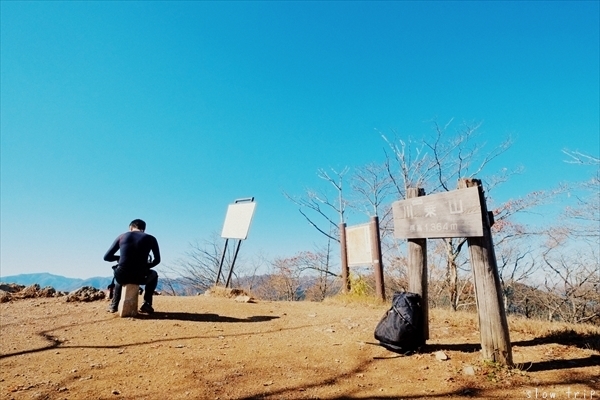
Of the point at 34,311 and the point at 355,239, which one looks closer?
the point at 34,311

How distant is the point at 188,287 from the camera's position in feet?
69.5

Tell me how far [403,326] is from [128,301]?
4053 millimetres

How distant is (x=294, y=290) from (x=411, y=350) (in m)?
28.4

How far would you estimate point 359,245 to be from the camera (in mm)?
7805

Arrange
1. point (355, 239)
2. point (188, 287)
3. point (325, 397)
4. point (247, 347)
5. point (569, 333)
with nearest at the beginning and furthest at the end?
point (325, 397), point (247, 347), point (569, 333), point (355, 239), point (188, 287)

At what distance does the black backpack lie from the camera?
335cm

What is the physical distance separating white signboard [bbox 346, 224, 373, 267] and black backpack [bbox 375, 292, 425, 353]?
3.89m

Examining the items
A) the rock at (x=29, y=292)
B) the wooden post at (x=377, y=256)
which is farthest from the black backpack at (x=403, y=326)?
the rock at (x=29, y=292)

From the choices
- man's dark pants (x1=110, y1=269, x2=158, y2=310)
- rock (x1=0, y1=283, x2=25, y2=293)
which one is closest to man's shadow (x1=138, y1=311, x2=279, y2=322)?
man's dark pants (x1=110, y1=269, x2=158, y2=310)

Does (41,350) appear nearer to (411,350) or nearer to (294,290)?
(411,350)

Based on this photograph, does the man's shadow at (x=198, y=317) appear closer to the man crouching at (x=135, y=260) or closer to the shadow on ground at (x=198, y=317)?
the shadow on ground at (x=198, y=317)

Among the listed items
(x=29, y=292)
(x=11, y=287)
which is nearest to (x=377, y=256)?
(x=29, y=292)

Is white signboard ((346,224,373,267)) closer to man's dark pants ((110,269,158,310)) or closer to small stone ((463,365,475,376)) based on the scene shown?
small stone ((463,365,475,376))

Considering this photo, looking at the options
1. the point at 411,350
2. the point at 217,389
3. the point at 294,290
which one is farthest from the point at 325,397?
the point at 294,290
